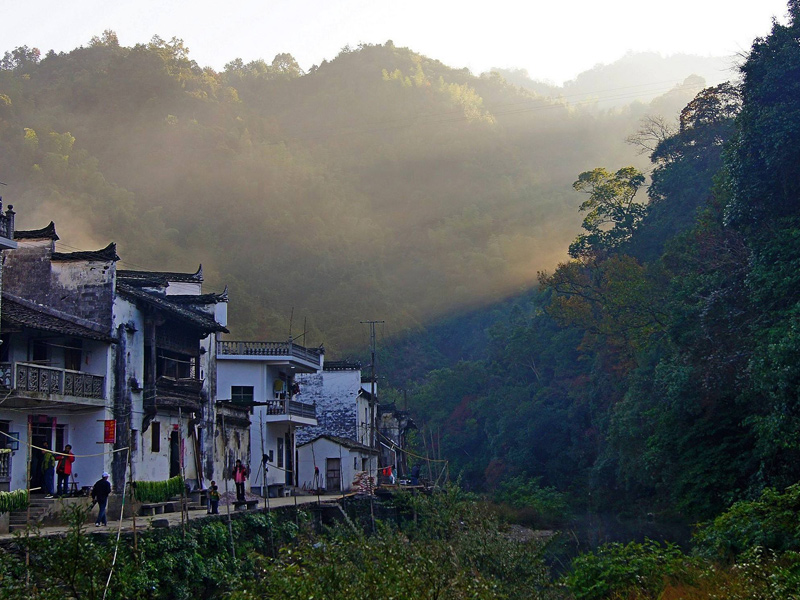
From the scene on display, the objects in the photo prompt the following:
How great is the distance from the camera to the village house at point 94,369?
80.4ft

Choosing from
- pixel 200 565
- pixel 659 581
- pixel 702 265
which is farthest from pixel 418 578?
pixel 702 265

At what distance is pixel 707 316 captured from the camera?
3161cm

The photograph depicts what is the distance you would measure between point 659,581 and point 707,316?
15.1 m

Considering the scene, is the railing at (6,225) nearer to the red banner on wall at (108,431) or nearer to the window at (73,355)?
the window at (73,355)

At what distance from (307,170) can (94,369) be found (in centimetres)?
9609

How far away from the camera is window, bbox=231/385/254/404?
42469mm

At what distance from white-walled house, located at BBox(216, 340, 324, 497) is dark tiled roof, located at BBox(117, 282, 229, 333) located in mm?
7002

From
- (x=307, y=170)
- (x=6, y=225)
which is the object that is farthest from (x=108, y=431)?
(x=307, y=170)

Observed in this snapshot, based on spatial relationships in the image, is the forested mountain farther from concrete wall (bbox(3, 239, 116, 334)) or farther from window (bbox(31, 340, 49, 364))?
window (bbox(31, 340, 49, 364))

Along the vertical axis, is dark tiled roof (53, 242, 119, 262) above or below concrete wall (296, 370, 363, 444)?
above

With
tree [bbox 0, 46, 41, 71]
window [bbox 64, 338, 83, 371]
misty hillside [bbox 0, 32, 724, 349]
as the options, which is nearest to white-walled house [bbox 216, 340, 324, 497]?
window [bbox 64, 338, 83, 371]

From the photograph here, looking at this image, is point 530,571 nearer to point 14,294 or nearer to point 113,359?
point 113,359

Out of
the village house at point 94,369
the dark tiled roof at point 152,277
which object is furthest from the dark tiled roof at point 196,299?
the village house at point 94,369

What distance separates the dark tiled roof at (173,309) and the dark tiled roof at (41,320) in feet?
6.07
